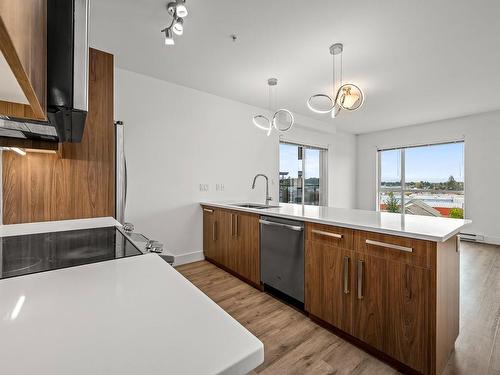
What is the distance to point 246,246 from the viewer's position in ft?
9.12

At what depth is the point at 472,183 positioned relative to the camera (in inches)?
190

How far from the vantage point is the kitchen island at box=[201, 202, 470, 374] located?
140 cm

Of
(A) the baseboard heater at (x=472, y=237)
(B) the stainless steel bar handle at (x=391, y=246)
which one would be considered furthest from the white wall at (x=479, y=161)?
(B) the stainless steel bar handle at (x=391, y=246)

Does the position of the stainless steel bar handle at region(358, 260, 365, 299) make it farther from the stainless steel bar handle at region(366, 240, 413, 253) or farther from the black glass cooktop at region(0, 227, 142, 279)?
the black glass cooktop at region(0, 227, 142, 279)

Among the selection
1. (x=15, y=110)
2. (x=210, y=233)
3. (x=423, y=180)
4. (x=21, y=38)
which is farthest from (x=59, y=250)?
(x=423, y=180)

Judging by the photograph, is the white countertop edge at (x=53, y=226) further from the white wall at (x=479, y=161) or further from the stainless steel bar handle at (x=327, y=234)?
the white wall at (x=479, y=161)

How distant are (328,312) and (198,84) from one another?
122 inches

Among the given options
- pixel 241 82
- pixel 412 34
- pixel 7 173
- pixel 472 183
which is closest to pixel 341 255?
pixel 412 34

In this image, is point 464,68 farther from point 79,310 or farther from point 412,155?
point 79,310

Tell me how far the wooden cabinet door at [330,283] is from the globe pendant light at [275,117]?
1.34m

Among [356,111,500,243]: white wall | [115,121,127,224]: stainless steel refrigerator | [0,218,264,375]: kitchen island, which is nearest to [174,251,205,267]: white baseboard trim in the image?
[115,121,127,224]: stainless steel refrigerator

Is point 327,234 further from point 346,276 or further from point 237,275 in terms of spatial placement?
point 237,275

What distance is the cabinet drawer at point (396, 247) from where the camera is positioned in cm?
140

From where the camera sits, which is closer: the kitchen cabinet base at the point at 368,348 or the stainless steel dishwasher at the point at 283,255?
the kitchen cabinet base at the point at 368,348
